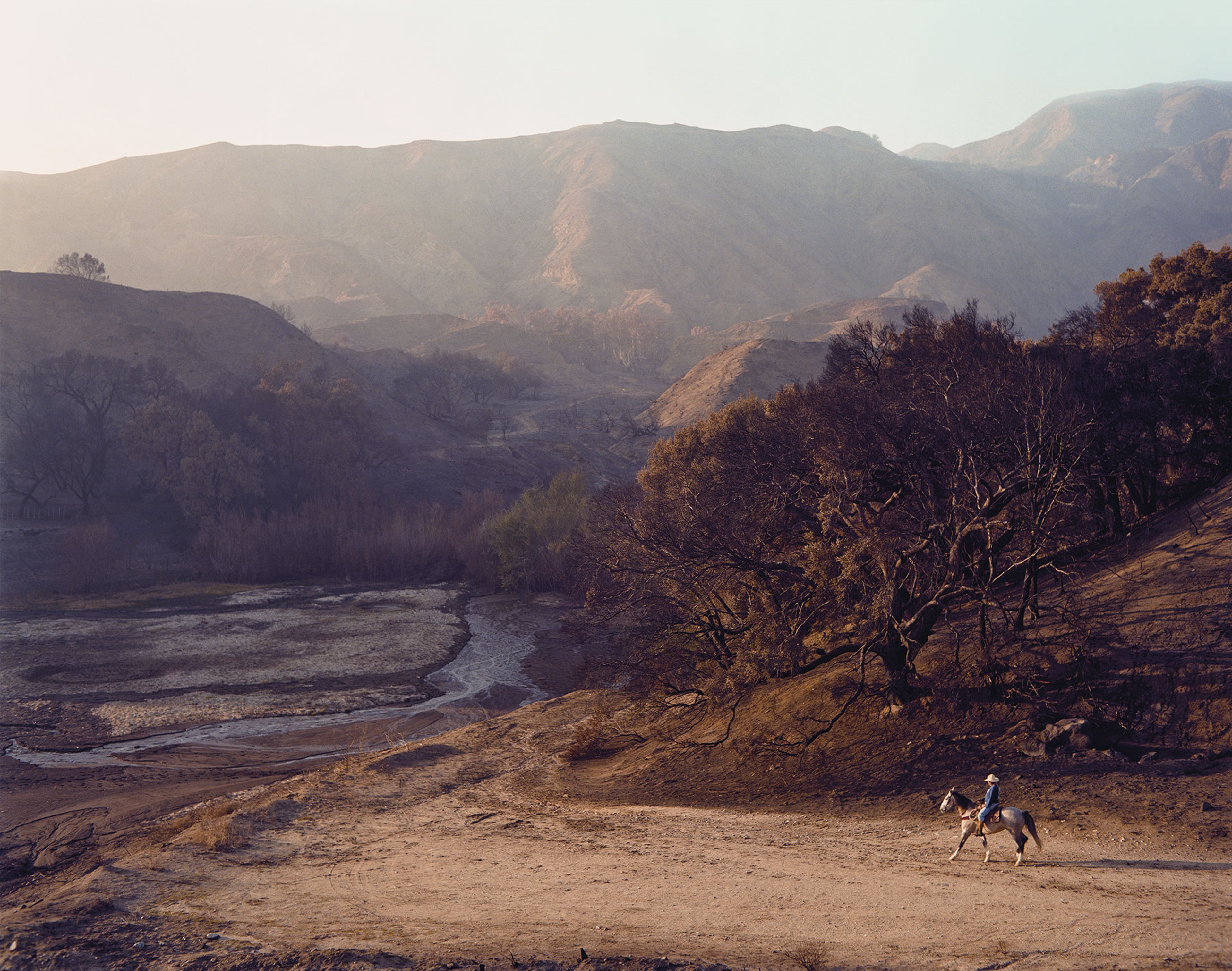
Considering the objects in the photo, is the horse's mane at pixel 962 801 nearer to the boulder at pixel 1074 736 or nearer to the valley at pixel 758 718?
the valley at pixel 758 718

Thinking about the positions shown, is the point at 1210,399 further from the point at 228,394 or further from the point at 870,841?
the point at 228,394

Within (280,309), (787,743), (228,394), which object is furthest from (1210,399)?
(280,309)

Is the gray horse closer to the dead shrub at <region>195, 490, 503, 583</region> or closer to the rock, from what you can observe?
the rock

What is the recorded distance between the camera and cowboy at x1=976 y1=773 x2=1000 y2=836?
11164 millimetres

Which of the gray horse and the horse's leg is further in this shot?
the horse's leg

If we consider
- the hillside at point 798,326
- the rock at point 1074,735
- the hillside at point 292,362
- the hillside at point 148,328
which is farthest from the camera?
the hillside at point 798,326

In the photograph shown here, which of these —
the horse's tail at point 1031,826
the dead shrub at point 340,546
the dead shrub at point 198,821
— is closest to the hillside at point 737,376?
the dead shrub at point 340,546

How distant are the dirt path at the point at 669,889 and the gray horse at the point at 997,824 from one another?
245mm

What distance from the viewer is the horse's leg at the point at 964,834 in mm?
11320

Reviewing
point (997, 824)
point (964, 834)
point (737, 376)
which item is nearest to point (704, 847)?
point (964, 834)

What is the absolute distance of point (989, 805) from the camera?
11188 millimetres

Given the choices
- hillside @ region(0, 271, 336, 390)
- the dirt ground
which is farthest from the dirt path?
hillside @ region(0, 271, 336, 390)

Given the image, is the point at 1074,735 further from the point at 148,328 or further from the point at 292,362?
the point at 148,328

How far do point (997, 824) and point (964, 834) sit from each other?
1.42ft
